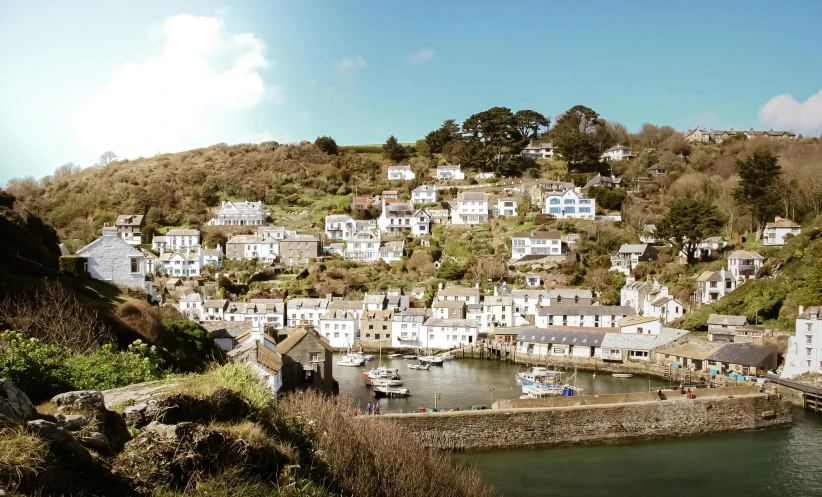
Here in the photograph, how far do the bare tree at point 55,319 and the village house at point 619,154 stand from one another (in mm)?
76481

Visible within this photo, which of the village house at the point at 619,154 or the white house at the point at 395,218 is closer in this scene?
the white house at the point at 395,218

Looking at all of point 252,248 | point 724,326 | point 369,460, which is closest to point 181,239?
point 252,248

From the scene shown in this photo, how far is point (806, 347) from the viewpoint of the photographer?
30656 millimetres

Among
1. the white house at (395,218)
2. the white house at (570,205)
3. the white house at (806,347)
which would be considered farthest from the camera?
the white house at (395,218)

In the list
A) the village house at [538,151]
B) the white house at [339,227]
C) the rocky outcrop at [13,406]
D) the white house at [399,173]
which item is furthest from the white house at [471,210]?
the rocky outcrop at [13,406]

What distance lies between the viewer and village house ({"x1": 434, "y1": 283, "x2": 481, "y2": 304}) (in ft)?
164

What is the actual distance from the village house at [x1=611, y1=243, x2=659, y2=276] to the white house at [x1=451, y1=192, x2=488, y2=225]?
16.1 m

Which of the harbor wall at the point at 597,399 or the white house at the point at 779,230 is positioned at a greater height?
the white house at the point at 779,230

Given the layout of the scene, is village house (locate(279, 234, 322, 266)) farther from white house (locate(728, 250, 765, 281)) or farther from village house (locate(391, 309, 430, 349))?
white house (locate(728, 250, 765, 281))

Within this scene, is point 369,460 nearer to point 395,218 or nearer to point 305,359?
point 305,359

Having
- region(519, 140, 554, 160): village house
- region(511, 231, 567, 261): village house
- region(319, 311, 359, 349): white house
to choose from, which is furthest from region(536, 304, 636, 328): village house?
region(519, 140, 554, 160): village house

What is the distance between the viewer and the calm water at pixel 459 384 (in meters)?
29.6

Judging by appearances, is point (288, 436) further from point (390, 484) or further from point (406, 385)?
point (406, 385)

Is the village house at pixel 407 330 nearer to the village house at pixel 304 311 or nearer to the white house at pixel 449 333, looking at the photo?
the white house at pixel 449 333
